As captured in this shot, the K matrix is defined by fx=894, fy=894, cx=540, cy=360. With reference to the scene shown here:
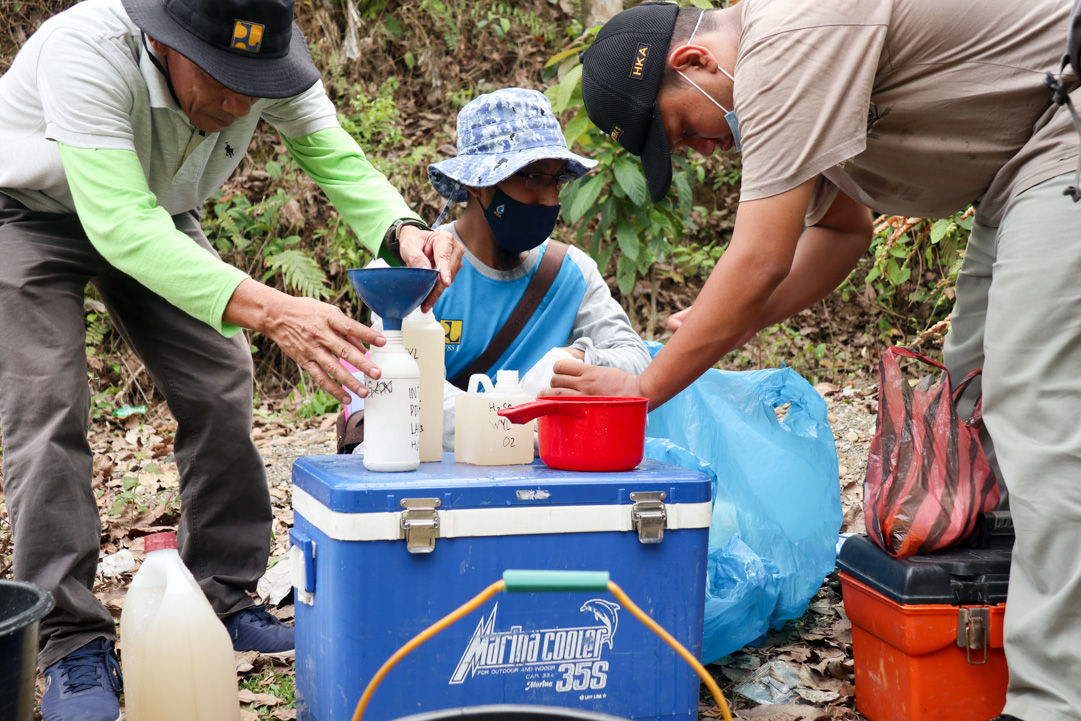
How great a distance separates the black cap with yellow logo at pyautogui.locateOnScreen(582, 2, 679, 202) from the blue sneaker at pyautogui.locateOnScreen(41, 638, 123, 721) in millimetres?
1799

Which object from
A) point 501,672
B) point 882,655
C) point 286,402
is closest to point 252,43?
point 501,672

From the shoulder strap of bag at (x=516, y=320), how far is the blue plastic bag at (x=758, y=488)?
508 millimetres

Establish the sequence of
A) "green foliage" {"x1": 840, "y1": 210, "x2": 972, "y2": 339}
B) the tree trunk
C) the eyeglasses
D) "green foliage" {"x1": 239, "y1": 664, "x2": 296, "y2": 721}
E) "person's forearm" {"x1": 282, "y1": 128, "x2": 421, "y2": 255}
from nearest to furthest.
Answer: "green foliage" {"x1": 239, "y1": 664, "x2": 296, "y2": 721} → "person's forearm" {"x1": 282, "y1": 128, "x2": 421, "y2": 255} → the eyeglasses → "green foliage" {"x1": 840, "y1": 210, "x2": 972, "y2": 339} → the tree trunk

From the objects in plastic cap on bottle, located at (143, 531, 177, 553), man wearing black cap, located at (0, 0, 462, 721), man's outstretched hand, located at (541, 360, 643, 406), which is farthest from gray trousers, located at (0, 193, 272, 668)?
man's outstretched hand, located at (541, 360, 643, 406)

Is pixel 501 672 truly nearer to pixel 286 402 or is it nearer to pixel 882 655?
pixel 882 655

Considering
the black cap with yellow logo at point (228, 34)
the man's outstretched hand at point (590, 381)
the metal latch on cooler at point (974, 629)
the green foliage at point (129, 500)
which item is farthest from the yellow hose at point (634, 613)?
the green foliage at point (129, 500)

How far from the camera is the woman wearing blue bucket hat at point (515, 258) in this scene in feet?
8.53

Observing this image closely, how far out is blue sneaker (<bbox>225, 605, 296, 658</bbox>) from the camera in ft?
8.27

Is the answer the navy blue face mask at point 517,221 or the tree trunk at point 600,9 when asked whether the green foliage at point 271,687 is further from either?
the tree trunk at point 600,9

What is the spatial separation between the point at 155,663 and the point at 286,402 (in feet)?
15.1

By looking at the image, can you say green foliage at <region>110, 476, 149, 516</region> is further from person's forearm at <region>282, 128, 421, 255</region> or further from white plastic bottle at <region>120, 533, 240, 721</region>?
white plastic bottle at <region>120, 533, 240, 721</region>

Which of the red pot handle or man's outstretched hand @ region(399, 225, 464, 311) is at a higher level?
man's outstretched hand @ region(399, 225, 464, 311)

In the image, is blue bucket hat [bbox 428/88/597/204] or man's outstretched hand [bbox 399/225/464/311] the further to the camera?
blue bucket hat [bbox 428/88/597/204]

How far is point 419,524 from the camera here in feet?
5.61
